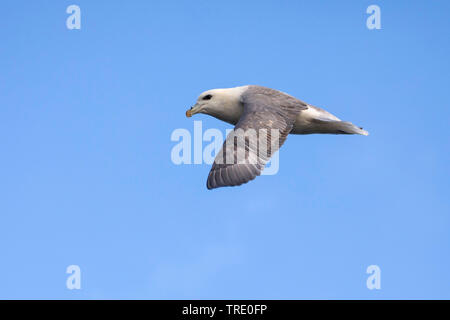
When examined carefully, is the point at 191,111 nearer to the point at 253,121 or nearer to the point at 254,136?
the point at 253,121

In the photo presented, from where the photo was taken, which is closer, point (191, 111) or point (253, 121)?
point (253, 121)

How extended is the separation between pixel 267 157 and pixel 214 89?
3.38 meters

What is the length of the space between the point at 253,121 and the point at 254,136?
525mm

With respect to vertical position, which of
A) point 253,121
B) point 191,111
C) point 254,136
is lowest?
point 254,136

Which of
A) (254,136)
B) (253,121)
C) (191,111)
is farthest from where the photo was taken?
(191,111)

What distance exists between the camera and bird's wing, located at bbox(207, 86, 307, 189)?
10.8 m

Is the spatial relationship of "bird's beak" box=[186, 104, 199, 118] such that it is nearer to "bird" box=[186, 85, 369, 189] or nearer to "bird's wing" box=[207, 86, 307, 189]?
"bird" box=[186, 85, 369, 189]

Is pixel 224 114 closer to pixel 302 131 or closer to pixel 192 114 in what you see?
pixel 192 114

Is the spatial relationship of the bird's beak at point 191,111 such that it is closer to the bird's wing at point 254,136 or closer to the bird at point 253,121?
the bird at point 253,121

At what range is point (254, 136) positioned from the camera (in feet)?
38.2

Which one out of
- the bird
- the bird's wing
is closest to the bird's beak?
the bird

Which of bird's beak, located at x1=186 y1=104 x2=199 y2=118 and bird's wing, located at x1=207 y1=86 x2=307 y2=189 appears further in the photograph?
bird's beak, located at x1=186 y1=104 x2=199 y2=118

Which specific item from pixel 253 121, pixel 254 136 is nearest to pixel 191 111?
pixel 253 121

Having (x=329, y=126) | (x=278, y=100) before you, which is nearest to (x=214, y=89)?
(x=278, y=100)
